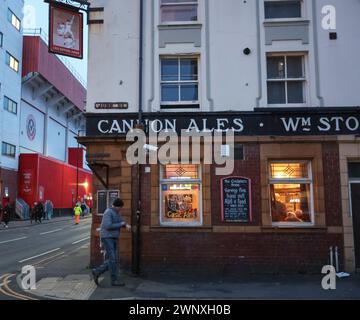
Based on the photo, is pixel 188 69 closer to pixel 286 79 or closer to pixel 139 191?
pixel 286 79

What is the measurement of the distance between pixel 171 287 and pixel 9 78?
1335 inches

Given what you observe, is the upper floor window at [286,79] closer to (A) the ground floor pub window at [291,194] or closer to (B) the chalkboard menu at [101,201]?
(A) the ground floor pub window at [291,194]

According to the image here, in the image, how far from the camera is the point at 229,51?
12234 millimetres

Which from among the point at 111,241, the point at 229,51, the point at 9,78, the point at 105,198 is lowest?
the point at 111,241

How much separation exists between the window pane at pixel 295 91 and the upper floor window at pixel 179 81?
2556 millimetres

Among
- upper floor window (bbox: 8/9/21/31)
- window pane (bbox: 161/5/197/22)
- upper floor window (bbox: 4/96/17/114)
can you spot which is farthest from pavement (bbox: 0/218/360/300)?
upper floor window (bbox: 8/9/21/31)

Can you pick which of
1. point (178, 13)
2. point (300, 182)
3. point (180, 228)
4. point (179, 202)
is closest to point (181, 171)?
point (179, 202)

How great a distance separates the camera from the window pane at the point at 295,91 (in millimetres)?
12367

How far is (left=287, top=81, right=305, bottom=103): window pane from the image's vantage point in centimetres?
1237

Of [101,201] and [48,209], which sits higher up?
[101,201]

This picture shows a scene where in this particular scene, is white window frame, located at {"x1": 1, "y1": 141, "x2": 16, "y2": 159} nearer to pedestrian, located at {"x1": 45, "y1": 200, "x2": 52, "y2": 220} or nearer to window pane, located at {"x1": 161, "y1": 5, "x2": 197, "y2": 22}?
pedestrian, located at {"x1": 45, "y1": 200, "x2": 52, "y2": 220}

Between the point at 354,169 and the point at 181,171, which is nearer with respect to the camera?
the point at 354,169

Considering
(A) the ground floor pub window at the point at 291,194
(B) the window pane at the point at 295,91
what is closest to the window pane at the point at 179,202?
(A) the ground floor pub window at the point at 291,194

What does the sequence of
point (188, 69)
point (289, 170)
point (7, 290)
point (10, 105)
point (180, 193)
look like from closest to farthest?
point (7, 290)
point (289, 170)
point (180, 193)
point (188, 69)
point (10, 105)
